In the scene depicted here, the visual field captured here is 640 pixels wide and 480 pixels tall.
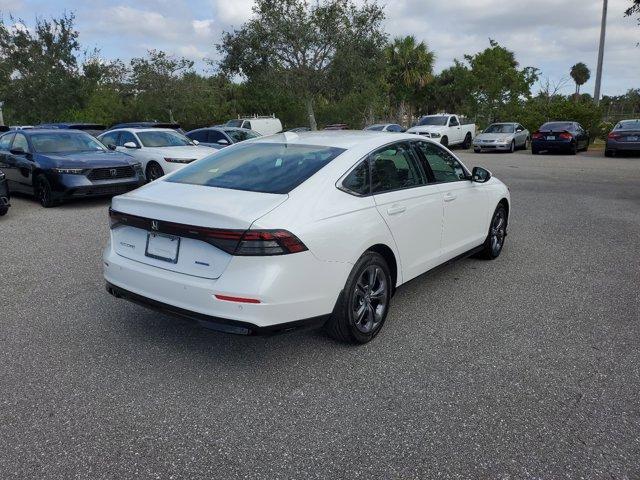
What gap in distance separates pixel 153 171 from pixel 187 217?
8.96 meters

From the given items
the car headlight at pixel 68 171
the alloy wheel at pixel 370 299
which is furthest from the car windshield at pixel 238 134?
the alloy wheel at pixel 370 299

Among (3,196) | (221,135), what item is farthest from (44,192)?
(221,135)

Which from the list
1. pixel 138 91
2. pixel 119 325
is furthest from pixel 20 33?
pixel 119 325

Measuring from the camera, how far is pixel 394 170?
169 inches

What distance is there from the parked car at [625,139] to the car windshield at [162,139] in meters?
16.7

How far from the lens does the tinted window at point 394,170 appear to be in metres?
4.07

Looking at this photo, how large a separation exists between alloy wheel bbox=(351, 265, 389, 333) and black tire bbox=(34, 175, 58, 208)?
7887mm

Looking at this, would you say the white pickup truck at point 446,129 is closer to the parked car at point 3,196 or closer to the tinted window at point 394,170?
the parked car at point 3,196

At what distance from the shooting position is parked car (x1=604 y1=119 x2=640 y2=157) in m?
20.0

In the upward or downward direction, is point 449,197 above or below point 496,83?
below

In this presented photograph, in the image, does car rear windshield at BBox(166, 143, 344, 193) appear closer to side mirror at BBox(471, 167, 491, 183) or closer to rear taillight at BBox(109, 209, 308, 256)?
rear taillight at BBox(109, 209, 308, 256)

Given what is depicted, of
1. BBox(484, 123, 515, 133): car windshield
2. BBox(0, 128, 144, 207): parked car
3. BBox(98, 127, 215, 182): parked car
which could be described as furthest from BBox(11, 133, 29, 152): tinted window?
BBox(484, 123, 515, 133): car windshield

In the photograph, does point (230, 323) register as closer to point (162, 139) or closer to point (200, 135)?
point (162, 139)

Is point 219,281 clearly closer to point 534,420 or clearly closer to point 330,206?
point 330,206
